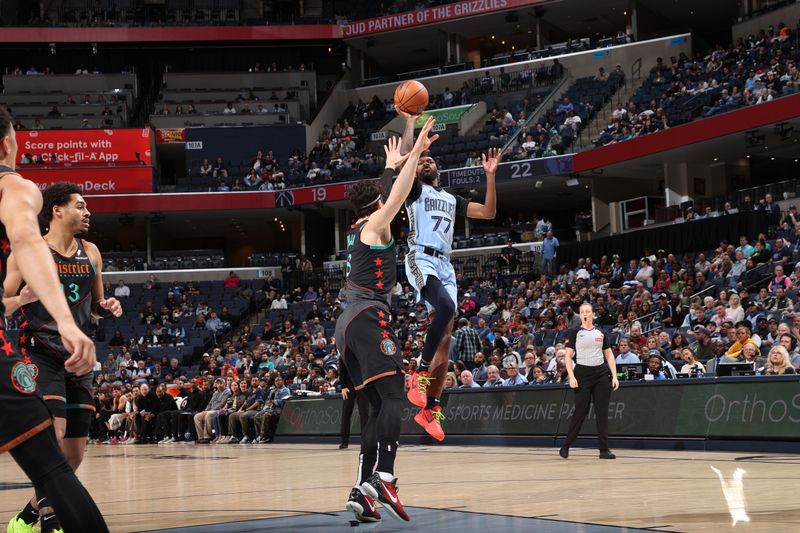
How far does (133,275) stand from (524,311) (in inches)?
843

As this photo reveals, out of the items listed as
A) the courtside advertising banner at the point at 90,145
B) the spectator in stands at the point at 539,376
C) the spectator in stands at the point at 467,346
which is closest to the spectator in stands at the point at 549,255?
the spectator in stands at the point at 467,346

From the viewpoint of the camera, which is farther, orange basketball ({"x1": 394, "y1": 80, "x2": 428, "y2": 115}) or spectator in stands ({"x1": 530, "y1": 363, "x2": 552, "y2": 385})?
spectator in stands ({"x1": 530, "y1": 363, "x2": 552, "y2": 385})

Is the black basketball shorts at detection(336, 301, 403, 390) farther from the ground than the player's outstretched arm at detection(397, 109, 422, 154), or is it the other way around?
the player's outstretched arm at detection(397, 109, 422, 154)

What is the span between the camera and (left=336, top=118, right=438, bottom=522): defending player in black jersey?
253 inches

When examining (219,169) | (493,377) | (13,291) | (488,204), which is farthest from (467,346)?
(219,169)

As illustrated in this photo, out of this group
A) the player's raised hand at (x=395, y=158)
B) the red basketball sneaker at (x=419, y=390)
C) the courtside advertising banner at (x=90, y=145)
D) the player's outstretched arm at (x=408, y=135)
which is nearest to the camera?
the player's raised hand at (x=395, y=158)

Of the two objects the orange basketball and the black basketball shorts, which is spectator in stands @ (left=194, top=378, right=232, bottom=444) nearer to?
the orange basketball

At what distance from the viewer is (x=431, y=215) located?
8633mm

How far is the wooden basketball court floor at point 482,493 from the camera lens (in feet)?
20.5

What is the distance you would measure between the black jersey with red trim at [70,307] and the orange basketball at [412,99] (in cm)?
261

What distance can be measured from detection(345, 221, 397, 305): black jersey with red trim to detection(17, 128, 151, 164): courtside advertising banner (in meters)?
37.8

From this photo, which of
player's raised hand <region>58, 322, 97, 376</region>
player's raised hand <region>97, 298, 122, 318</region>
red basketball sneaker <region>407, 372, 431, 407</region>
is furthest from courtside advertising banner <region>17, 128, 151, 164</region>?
player's raised hand <region>58, 322, 97, 376</region>

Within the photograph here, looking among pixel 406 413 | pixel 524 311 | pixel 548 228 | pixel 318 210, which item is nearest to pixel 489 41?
pixel 318 210

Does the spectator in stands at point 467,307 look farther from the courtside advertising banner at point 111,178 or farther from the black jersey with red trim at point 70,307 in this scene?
the black jersey with red trim at point 70,307
